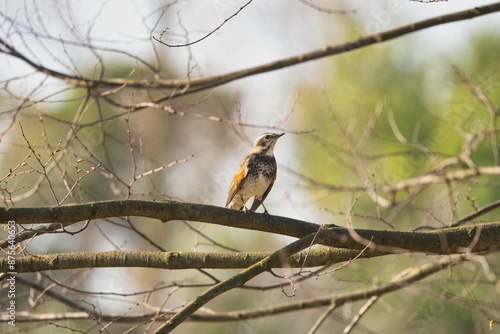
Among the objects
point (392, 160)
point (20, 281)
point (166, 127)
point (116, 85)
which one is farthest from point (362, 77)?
point (20, 281)

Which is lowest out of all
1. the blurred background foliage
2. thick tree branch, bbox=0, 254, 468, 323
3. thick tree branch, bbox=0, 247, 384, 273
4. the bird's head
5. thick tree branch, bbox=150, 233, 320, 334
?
thick tree branch, bbox=150, 233, 320, 334

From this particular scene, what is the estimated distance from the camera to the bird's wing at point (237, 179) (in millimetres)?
6424

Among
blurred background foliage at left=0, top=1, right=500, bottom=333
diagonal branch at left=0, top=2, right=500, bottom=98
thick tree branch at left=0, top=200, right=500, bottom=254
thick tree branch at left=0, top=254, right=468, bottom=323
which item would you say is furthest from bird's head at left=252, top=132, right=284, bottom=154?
blurred background foliage at left=0, top=1, right=500, bottom=333

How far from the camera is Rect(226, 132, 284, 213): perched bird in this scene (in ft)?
21.0

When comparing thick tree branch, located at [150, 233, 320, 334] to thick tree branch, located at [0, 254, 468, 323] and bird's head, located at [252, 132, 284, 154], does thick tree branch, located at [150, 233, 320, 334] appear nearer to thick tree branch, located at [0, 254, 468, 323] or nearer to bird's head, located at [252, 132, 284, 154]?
thick tree branch, located at [0, 254, 468, 323]

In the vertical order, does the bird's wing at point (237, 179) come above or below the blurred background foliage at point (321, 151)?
below

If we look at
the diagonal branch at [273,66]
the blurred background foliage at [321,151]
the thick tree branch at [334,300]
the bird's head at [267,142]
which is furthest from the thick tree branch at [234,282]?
the blurred background foliage at [321,151]

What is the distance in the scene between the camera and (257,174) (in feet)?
20.9

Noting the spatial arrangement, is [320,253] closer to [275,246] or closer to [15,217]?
[15,217]

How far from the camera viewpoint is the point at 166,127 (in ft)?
78.7

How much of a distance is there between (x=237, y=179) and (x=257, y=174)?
254 mm

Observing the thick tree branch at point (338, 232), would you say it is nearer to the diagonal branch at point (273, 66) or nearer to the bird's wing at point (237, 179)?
the diagonal branch at point (273, 66)

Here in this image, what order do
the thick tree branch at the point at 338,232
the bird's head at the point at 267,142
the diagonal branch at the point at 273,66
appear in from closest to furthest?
the thick tree branch at the point at 338,232 < the diagonal branch at the point at 273,66 < the bird's head at the point at 267,142

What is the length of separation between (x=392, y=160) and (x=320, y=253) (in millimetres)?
11589
